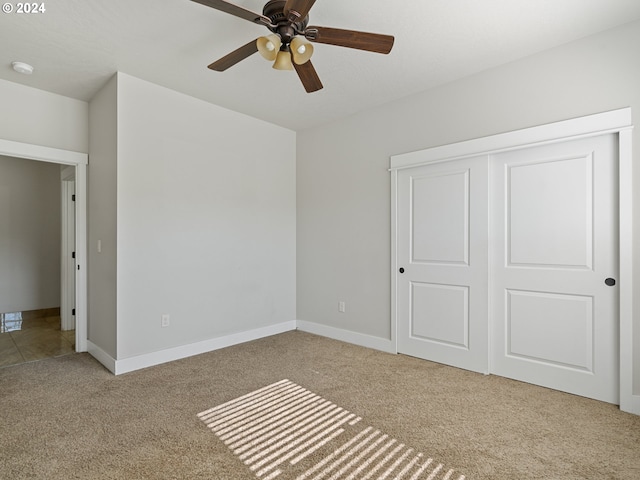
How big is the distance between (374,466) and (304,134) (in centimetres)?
374

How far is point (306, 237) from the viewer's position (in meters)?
4.42

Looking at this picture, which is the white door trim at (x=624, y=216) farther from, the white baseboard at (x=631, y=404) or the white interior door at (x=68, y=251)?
the white interior door at (x=68, y=251)

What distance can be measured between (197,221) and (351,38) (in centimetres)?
236

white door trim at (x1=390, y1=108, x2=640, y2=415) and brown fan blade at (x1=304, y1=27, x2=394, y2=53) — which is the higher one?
brown fan blade at (x1=304, y1=27, x2=394, y2=53)

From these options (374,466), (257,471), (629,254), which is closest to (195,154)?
(257,471)

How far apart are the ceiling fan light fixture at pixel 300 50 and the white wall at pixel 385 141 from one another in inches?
66.1

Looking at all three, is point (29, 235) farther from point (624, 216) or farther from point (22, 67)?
point (624, 216)

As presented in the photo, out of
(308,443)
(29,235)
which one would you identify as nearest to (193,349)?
(308,443)

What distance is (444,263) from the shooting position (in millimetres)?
3211

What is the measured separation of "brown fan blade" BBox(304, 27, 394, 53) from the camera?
6.18 ft

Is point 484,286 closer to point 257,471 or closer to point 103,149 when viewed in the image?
point 257,471

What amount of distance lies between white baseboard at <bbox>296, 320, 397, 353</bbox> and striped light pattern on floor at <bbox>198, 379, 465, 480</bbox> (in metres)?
1.28

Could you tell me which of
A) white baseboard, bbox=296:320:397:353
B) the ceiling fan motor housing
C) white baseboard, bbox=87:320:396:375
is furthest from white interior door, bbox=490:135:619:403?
the ceiling fan motor housing

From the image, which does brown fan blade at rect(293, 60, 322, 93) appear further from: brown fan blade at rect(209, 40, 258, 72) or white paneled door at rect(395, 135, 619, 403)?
white paneled door at rect(395, 135, 619, 403)
